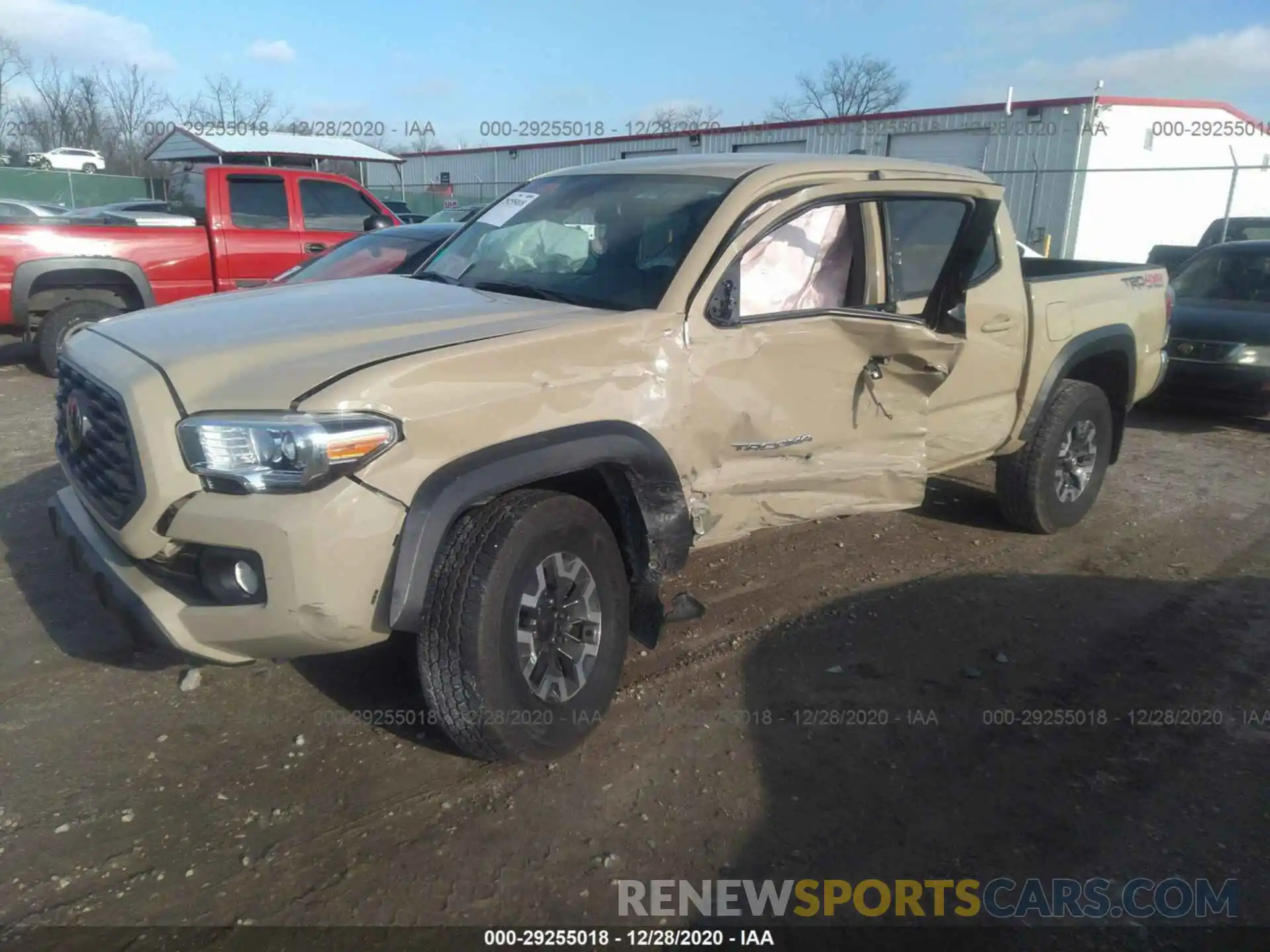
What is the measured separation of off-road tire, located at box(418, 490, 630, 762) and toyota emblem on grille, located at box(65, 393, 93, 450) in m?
1.27

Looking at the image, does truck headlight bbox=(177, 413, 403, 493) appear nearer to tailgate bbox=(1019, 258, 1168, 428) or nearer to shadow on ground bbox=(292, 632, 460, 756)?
shadow on ground bbox=(292, 632, 460, 756)

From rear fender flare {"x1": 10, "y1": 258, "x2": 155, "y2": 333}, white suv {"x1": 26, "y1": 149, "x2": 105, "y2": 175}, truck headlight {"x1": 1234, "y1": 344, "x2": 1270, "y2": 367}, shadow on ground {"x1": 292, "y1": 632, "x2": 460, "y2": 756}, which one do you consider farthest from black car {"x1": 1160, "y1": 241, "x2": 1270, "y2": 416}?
white suv {"x1": 26, "y1": 149, "x2": 105, "y2": 175}

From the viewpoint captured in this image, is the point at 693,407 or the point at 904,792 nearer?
the point at 904,792

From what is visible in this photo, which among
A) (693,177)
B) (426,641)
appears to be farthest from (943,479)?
(426,641)

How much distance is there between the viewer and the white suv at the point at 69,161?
37531 mm

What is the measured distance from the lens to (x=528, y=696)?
3131 mm

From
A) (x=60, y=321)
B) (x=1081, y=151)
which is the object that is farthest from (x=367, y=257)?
(x=1081, y=151)

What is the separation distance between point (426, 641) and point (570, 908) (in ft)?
2.95

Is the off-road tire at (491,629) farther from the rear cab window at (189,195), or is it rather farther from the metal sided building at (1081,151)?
the metal sided building at (1081,151)

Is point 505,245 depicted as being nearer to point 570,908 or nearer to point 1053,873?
point 570,908

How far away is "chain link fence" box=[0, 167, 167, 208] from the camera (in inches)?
1091

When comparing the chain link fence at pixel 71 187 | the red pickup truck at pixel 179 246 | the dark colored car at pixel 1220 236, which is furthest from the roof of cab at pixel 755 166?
the chain link fence at pixel 71 187

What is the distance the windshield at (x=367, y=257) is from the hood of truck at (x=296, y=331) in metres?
3.20

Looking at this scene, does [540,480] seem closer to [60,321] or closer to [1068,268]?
[1068,268]
